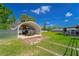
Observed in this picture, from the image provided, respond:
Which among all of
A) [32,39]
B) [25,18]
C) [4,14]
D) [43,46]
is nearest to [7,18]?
[4,14]

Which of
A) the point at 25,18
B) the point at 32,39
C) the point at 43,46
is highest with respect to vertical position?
the point at 25,18

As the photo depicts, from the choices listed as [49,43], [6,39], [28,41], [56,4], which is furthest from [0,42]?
[56,4]

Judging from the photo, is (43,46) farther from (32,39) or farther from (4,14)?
(4,14)

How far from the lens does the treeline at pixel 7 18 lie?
4199 millimetres

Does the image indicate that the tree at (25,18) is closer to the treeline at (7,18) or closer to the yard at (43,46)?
the treeline at (7,18)

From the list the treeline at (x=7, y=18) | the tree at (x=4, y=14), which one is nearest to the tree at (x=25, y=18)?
the treeline at (x=7, y=18)

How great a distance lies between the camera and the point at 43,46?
13.9 ft

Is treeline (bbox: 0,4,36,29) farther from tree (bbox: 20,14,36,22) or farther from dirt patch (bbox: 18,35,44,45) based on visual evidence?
dirt patch (bbox: 18,35,44,45)

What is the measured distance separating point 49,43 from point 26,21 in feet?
1.65

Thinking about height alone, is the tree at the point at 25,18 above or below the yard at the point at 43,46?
above

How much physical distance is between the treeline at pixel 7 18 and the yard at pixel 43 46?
13cm

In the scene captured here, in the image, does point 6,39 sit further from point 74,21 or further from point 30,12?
point 74,21

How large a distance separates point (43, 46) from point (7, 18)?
2.36 ft

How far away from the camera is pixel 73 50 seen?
13.7 ft
